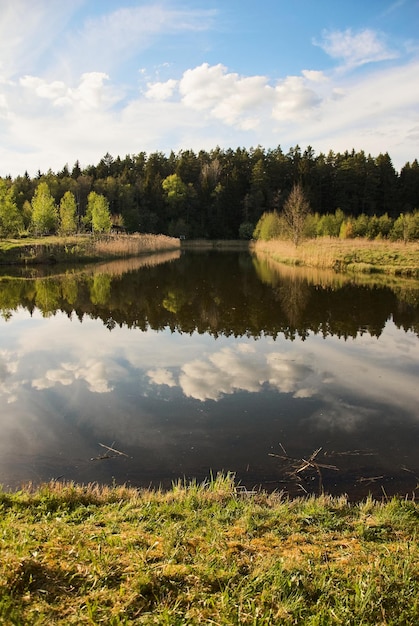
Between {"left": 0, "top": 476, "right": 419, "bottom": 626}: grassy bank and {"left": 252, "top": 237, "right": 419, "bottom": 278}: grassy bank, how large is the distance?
26879mm

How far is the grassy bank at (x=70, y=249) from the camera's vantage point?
32972 millimetres

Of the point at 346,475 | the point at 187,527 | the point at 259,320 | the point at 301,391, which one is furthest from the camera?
the point at 259,320

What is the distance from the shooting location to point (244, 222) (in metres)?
76.0

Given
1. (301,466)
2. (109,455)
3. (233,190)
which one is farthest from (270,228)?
(109,455)

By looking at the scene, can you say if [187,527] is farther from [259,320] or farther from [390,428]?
[259,320]

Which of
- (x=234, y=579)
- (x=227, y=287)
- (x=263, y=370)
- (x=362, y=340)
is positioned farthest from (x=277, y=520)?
(x=227, y=287)

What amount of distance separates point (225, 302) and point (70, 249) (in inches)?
862

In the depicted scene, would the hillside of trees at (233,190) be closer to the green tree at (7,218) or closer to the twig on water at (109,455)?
the green tree at (7,218)

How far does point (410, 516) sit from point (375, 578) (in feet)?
5.89

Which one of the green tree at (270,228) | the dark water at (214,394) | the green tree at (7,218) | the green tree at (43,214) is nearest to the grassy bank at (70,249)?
the green tree at (7,218)

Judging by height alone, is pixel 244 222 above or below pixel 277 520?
above

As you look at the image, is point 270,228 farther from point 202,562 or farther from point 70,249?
point 202,562

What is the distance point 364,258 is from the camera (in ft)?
106

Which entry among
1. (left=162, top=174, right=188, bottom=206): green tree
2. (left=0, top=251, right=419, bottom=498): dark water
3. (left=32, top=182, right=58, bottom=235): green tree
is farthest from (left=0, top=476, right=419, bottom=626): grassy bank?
(left=162, top=174, right=188, bottom=206): green tree
